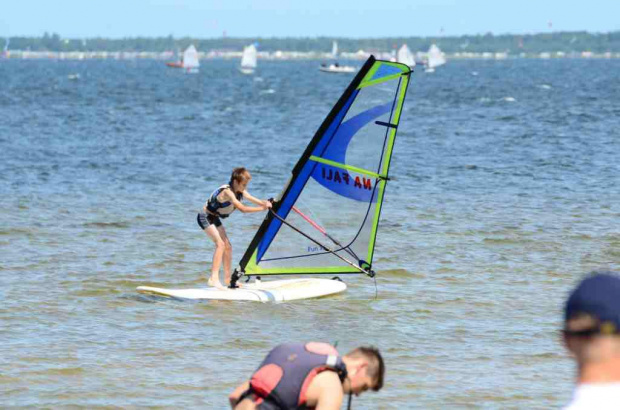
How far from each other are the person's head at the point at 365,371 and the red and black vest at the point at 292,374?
0.15 ft

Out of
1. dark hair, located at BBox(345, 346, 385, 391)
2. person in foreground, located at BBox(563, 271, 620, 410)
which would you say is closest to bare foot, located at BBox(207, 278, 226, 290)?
dark hair, located at BBox(345, 346, 385, 391)

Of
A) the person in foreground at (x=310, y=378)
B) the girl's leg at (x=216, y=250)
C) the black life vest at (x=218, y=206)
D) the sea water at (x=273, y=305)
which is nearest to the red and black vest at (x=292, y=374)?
the person in foreground at (x=310, y=378)

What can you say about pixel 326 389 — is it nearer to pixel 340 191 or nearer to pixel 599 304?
pixel 599 304

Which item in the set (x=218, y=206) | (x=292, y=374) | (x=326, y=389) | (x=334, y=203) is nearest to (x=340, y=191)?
(x=334, y=203)

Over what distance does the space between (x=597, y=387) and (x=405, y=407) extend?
5.57 m

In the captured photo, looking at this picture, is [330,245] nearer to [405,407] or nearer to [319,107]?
[405,407]

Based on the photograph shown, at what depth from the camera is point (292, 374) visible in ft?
16.2

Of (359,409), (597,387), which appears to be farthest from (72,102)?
(597,387)

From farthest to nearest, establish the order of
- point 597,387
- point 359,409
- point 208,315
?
1. point 208,315
2. point 359,409
3. point 597,387

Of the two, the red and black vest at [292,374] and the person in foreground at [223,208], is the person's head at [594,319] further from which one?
the person in foreground at [223,208]

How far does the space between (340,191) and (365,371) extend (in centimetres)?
744

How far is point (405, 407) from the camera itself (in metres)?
8.24

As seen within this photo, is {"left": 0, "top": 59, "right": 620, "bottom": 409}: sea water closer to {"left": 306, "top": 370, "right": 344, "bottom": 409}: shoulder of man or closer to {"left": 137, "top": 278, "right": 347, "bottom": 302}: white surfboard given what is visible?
{"left": 137, "top": 278, "right": 347, "bottom": 302}: white surfboard

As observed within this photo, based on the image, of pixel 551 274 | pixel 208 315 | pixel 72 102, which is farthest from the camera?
pixel 72 102
